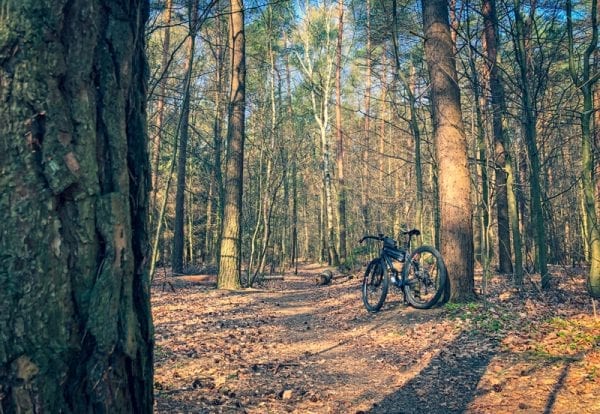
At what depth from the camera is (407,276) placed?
261 inches

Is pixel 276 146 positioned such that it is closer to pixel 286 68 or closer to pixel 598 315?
pixel 598 315

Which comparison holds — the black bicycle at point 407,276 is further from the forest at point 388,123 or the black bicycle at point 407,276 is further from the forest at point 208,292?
the forest at point 388,123

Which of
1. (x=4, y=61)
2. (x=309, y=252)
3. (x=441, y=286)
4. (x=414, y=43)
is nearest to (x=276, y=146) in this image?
(x=414, y=43)

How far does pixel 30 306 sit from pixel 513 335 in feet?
15.5

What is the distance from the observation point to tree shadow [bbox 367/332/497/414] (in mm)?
3225

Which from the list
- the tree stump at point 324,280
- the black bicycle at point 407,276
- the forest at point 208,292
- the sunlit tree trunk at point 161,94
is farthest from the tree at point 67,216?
the tree stump at point 324,280

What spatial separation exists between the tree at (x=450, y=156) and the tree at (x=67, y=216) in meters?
5.51

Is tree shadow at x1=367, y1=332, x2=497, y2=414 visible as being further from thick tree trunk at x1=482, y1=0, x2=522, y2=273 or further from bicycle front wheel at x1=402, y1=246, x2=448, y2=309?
thick tree trunk at x1=482, y1=0, x2=522, y2=273

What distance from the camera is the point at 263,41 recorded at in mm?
17859

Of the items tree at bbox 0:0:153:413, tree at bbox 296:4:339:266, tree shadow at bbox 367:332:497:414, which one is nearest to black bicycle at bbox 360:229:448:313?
tree shadow at bbox 367:332:497:414

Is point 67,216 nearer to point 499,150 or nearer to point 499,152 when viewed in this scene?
point 499,152

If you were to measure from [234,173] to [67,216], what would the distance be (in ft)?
28.7

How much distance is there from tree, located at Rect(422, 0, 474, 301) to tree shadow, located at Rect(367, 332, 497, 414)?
5.68 ft

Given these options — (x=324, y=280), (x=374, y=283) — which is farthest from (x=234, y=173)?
(x=324, y=280)
